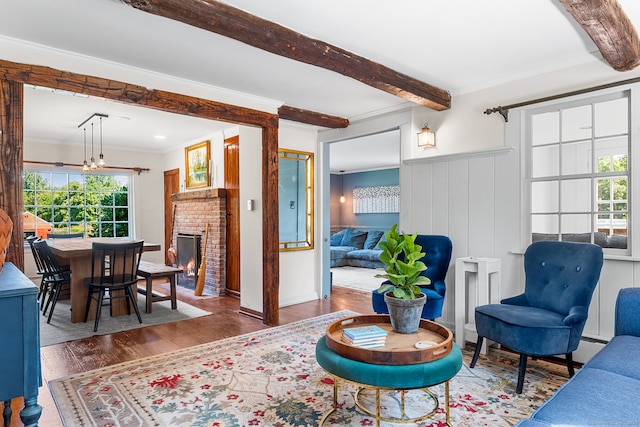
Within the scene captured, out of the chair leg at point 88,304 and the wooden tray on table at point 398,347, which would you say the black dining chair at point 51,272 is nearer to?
the chair leg at point 88,304

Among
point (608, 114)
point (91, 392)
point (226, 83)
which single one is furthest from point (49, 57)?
point (608, 114)

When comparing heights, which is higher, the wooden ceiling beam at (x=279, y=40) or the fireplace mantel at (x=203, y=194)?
the wooden ceiling beam at (x=279, y=40)

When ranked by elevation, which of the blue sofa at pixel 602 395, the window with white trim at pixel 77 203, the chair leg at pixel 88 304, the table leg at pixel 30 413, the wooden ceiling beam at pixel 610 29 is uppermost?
the wooden ceiling beam at pixel 610 29

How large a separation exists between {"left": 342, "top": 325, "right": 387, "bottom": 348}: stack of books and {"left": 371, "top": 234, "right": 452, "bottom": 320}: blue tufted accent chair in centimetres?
131

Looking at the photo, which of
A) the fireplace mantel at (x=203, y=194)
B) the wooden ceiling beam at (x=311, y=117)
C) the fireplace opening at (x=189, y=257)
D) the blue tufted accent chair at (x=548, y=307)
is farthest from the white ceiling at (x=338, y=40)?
the fireplace opening at (x=189, y=257)

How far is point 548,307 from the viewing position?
2.88m

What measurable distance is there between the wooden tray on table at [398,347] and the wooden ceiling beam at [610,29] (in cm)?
187

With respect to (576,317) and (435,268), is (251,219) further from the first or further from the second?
(576,317)

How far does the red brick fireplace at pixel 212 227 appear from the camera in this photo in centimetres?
574

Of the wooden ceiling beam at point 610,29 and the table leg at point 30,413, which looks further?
the wooden ceiling beam at point 610,29

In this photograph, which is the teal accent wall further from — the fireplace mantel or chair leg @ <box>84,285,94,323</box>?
chair leg @ <box>84,285,94,323</box>

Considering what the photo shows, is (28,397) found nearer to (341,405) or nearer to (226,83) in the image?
(341,405)

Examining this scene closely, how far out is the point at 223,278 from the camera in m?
5.72

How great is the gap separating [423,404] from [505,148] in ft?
7.60
